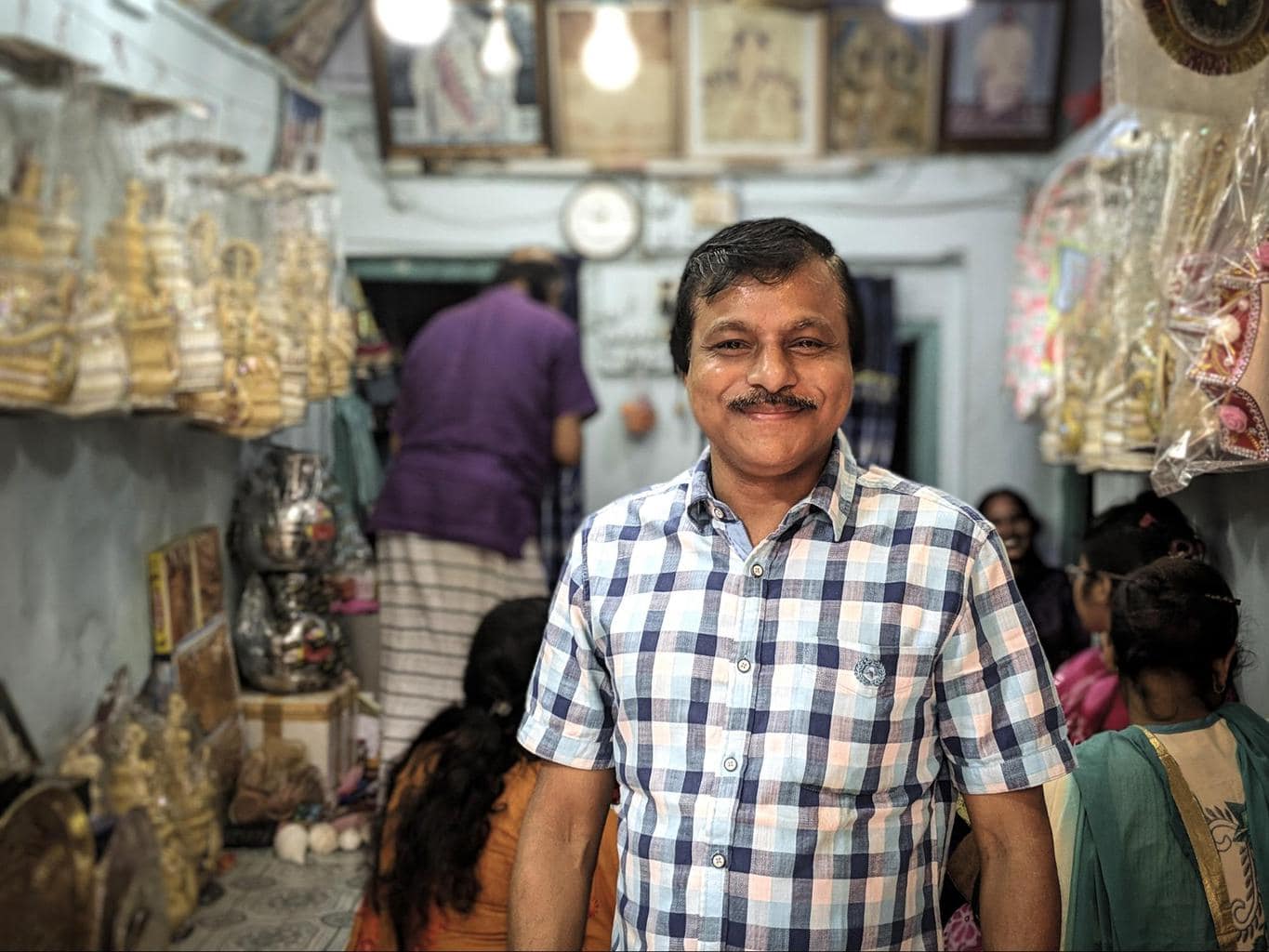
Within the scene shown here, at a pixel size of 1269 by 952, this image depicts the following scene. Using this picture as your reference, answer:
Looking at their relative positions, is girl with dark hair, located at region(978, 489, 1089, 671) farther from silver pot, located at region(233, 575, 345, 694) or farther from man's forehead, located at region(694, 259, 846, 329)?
silver pot, located at region(233, 575, 345, 694)

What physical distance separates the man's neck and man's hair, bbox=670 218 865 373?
0.49 feet

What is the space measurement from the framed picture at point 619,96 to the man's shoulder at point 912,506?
357cm

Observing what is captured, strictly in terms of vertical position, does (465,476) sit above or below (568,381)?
below

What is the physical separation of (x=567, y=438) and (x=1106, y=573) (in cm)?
163

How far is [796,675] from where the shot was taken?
1.31 m

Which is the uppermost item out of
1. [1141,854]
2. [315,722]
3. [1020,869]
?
[1020,869]

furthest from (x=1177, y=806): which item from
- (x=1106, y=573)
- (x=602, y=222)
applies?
(x=602, y=222)

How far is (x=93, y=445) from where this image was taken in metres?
2.38

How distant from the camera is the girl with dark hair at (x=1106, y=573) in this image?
1772 mm

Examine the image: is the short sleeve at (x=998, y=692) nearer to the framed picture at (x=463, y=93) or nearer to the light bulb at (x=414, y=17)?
the light bulb at (x=414, y=17)

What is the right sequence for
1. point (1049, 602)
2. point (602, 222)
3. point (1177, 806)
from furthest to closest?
point (602, 222)
point (1049, 602)
point (1177, 806)

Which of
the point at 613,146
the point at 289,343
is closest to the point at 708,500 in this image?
the point at 289,343

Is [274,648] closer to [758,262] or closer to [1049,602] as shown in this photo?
[1049,602]

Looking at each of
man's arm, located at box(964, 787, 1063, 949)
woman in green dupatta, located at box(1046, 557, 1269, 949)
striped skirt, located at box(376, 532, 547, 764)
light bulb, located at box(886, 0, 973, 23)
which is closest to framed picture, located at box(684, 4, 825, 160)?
light bulb, located at box(886, 0, 973, 23)
